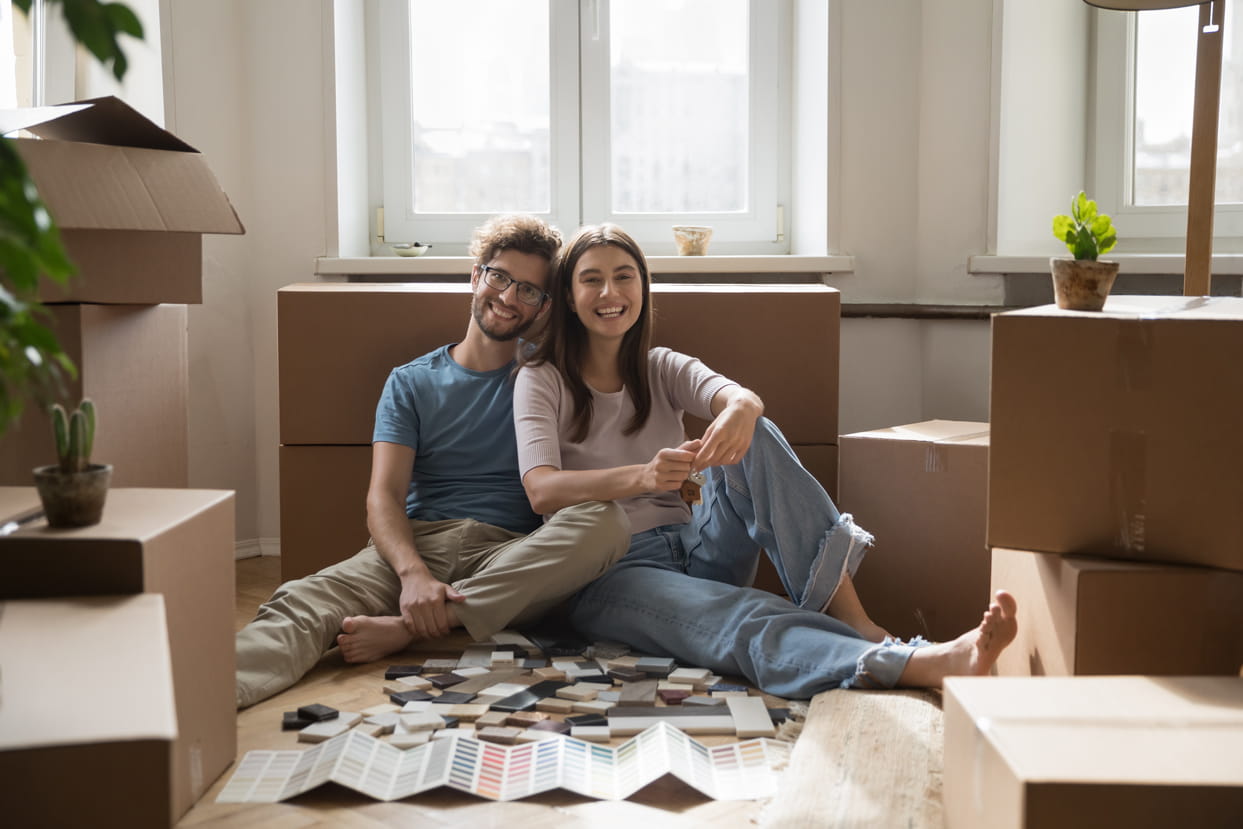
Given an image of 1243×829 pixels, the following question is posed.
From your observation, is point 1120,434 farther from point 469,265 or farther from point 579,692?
point 469,265

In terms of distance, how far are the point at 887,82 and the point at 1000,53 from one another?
0.91 feet

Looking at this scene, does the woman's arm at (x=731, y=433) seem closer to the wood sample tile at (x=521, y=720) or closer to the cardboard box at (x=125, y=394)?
the wood sample tile at (x=521, y=720)

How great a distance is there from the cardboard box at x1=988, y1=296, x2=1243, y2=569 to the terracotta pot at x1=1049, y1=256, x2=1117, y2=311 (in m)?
0.05

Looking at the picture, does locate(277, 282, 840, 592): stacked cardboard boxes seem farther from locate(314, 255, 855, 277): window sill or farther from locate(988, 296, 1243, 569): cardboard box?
locate(988, 296, 1243, 569): cardboard box

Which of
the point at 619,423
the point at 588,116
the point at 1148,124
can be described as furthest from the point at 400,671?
the point at 1148,124

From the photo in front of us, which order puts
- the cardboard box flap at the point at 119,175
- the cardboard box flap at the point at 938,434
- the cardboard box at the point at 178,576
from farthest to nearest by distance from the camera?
the cardboard box flap at the point at 938,434
the cardboard box flap at the point at 119,175
the cardboard box at the point at 178,576

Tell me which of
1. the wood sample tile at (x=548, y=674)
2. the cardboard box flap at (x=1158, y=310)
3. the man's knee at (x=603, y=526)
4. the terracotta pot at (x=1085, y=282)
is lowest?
the wood sample tile at (x=548, y=674)

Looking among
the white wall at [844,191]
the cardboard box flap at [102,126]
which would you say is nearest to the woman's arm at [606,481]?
the cardboard box flap at [102,126]

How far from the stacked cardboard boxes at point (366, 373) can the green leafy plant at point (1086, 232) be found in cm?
79

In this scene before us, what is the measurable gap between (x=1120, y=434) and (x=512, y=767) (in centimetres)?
90

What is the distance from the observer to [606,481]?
190cm

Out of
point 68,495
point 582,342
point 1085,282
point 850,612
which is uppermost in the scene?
point 1085,282

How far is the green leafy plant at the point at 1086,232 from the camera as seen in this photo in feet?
5.02

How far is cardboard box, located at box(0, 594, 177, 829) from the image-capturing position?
0.86 meters
